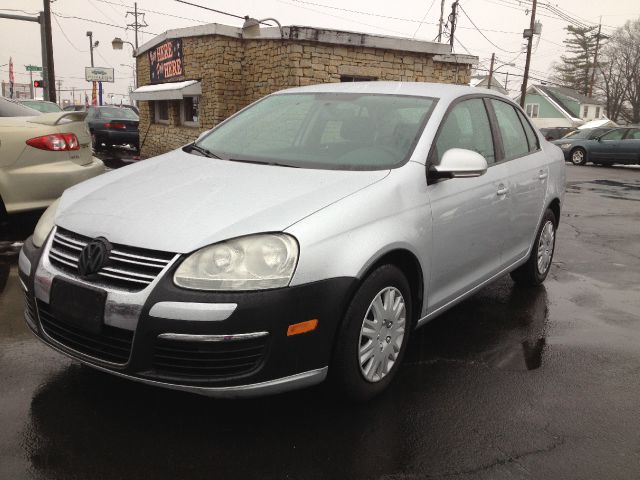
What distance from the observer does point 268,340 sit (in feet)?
7.72

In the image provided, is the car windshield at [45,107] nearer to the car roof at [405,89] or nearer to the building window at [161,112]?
the building window at [161,112]

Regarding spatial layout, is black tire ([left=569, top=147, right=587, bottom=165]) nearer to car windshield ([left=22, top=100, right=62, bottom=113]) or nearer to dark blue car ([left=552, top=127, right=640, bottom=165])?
dark blue car ([left=552, top=127, right=640, bottom=165])

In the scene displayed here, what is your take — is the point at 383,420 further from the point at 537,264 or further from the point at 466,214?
the point at 537,264

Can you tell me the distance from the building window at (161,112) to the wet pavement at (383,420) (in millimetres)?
14584

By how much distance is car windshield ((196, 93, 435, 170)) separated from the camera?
3.22m

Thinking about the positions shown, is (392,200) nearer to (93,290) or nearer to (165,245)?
(165,245)

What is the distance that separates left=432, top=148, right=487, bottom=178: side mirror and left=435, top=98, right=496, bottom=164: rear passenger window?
17cm

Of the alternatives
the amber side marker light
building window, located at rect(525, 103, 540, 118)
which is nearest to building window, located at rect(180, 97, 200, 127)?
the amber side marker light

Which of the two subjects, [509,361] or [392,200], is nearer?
[392,200]

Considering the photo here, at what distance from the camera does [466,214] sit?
11.0ft

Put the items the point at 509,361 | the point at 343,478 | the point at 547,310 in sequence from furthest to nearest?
the point at 547,310 → the point at 509,361 → the point at 343,478

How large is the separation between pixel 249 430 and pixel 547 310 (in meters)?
2.79

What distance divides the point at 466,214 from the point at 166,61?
15305 millimetres

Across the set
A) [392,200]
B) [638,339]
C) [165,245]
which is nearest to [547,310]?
[638,339]
